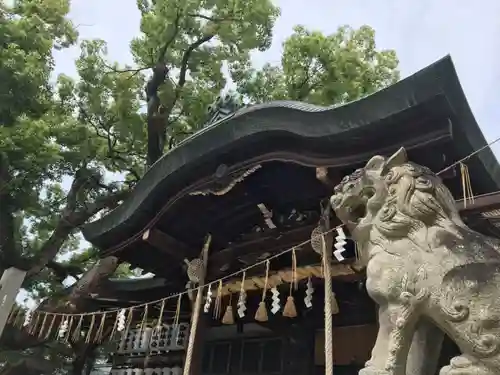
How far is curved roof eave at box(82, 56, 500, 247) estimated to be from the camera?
413 cm

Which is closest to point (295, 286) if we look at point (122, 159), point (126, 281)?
point (126, 281)

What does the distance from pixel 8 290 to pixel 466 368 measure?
289 inches

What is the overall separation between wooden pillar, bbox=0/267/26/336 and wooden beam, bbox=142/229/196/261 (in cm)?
288

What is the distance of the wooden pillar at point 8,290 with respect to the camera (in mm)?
8055

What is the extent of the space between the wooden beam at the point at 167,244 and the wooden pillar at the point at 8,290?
2.88 meters

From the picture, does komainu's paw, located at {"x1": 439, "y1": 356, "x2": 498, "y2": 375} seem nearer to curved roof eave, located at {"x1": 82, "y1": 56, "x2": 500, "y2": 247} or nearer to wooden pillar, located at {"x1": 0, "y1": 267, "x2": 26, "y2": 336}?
curved roof eave, located at {"x1": 82, "y1": 56, "x2": 500, "y2": 247}

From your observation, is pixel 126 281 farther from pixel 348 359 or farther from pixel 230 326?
pixel 348 359

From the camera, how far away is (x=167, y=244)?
713cm

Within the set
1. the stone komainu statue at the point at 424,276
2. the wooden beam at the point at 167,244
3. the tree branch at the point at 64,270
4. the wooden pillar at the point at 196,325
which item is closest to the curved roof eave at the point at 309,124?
the wooden beam at the point at 167,244

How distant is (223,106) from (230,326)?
3.53 m

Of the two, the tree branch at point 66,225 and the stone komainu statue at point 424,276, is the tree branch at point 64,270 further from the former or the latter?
the stone komainu statue at point 424,276

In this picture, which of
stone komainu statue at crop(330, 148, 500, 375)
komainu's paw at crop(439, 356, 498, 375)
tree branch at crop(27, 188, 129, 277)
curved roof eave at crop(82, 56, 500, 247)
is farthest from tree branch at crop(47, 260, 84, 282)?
komainu's paw at crop(439, 356, 498, 375)

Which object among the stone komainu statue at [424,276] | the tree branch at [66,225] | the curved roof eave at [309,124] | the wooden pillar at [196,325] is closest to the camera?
the stone komainu statue at [424,276]

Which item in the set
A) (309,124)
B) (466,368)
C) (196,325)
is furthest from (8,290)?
(466,368)
